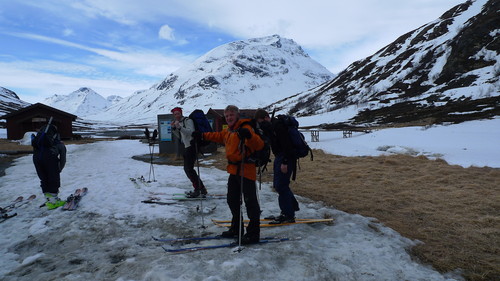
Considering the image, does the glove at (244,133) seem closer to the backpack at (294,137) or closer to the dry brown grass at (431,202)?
the backpack at (294,137)

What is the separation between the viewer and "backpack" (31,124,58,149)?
6859 millimetres

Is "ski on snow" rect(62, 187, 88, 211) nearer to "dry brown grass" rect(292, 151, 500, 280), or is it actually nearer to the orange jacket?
the orange jacket

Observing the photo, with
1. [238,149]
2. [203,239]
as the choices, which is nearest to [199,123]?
[238,149]

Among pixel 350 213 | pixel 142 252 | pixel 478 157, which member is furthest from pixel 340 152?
pixel 142 252

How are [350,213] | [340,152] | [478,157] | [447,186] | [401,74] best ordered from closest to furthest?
1. [350,213]
2. [447,186]
3. [478,157]
4. [340,152]
5. [401,74]

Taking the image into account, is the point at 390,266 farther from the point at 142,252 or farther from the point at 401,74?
the point at 401,74

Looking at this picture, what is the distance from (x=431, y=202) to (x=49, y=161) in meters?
10.3

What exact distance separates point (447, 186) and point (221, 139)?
27.0 feet

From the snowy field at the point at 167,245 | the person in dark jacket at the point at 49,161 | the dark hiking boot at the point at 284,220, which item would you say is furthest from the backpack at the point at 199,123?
the person in dark jacket at the point at 49,161

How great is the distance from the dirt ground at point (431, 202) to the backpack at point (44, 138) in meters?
6.55

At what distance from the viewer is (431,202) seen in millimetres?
7605

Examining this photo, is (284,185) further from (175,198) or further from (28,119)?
(28,119)

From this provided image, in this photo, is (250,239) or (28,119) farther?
(28,119)

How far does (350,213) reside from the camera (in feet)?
22.2
